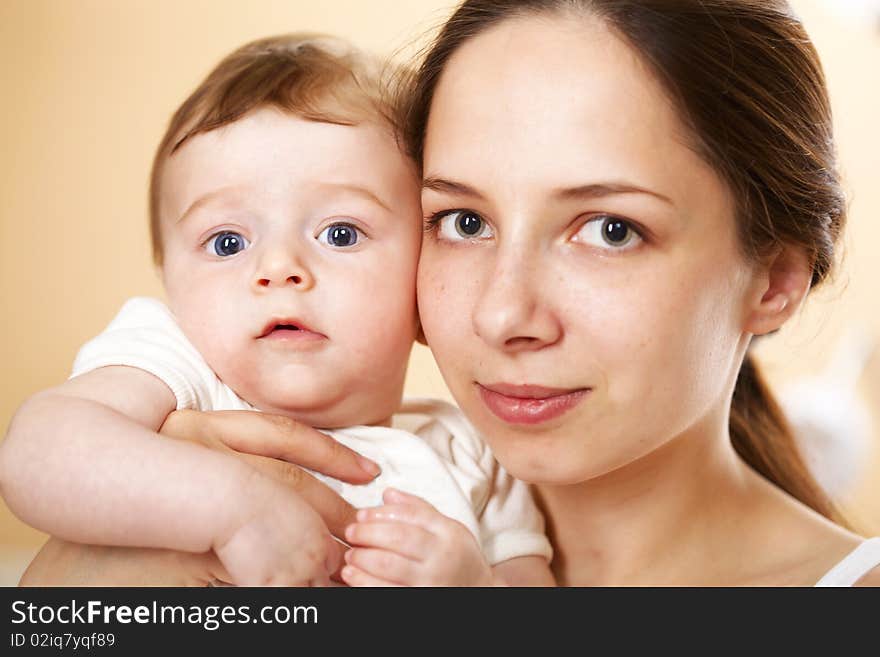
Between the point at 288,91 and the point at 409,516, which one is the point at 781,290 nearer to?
the point at 409,516

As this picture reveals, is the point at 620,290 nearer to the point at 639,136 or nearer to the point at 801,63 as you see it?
the point at 639,136

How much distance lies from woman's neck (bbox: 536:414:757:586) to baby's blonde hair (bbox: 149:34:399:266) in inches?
24.0

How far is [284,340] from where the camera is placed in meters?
1.33

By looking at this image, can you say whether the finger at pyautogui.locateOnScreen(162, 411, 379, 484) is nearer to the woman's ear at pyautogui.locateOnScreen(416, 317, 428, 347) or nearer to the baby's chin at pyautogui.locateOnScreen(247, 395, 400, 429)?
the baby's chin at pyautogui.locateOnScreen(247, 395, 400, 429)

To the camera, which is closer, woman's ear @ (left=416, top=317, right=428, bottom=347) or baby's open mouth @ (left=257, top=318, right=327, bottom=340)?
baby's open mouth @ (left=257, top=318, right=327, bottom=340)

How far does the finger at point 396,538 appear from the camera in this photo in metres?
1.17

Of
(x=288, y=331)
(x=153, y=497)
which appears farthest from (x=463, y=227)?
(x=153, y=497)

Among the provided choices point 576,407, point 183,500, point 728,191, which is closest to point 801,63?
point 728,191

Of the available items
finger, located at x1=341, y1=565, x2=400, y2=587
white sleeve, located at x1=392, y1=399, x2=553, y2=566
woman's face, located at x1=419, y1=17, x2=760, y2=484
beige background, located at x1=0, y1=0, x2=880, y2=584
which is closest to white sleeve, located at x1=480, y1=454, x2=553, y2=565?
white sleeve, located at x1=392, y1=399, x2=553, y2=566

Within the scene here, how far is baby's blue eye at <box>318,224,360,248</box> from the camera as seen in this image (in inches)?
54.0

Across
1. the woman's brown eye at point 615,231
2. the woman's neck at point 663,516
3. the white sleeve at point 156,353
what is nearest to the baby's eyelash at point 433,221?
the woman's brown eye at point 615,231

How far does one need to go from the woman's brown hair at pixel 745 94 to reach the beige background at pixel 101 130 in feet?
4.23
